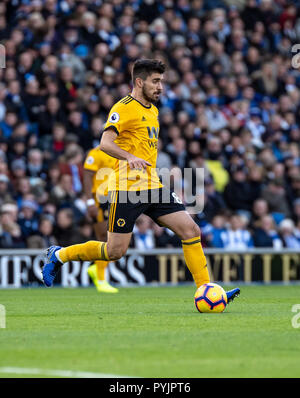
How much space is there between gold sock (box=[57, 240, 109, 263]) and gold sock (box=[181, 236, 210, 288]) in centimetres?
92

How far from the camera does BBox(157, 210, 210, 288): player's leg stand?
1003cm

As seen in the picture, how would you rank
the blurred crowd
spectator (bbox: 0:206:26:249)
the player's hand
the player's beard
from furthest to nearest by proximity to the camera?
the blurred crowd < spectator (bbox: 0:206:26:249) < the player's beard < the player's hand

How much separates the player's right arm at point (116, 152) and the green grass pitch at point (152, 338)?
5.00 ft

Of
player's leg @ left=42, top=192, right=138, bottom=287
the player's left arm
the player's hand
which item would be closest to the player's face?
the player's hand

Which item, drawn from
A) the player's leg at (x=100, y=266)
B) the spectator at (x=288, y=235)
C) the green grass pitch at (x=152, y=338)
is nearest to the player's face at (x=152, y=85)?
the green grass pitch at (x=152, y=338)

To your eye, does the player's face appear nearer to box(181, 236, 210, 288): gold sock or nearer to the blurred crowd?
box(181, 236, 210, 288): gold sock

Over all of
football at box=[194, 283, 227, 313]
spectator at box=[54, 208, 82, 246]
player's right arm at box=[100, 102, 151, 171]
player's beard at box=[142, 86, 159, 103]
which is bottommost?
football at box=[194, 283, 227, 313]

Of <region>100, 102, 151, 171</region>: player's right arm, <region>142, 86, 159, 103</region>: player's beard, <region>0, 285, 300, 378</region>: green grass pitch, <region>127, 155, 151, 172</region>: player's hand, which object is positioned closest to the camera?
<region>0, 285, 300, 378</region>: green grass pitch

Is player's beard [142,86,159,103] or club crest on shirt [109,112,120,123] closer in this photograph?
club crest on shirt [109,112,120,123]

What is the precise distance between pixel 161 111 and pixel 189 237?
10500mm

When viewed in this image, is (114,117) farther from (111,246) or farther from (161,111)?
(161,111)

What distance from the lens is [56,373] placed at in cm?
602

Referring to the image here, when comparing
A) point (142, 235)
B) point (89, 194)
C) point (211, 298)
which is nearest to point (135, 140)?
point (211, 298)

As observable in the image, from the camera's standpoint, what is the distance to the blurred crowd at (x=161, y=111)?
17469 millimetres
